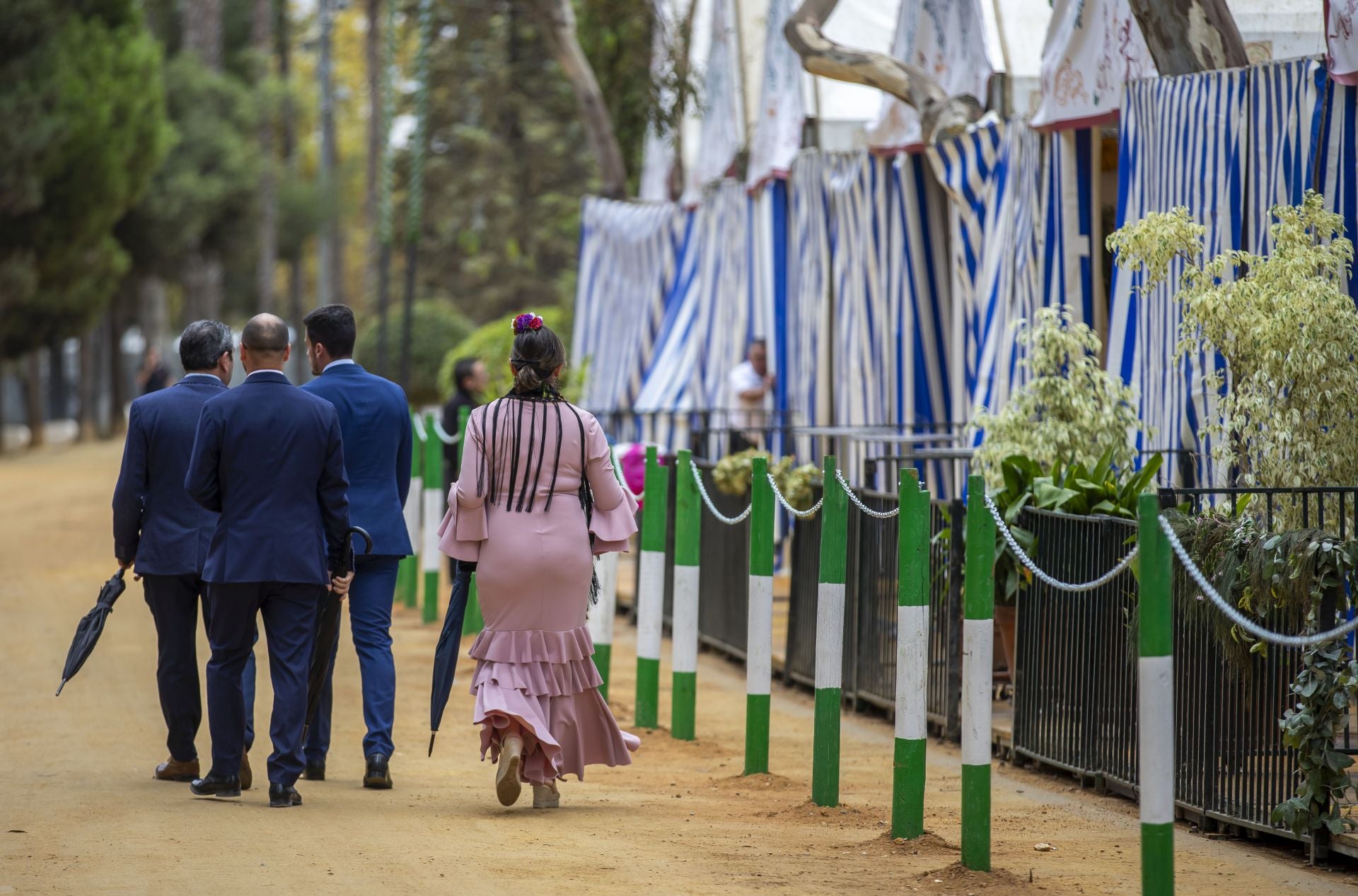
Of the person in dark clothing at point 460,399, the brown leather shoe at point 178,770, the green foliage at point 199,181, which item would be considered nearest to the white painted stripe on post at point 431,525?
the person in dark clothing at point 460,399

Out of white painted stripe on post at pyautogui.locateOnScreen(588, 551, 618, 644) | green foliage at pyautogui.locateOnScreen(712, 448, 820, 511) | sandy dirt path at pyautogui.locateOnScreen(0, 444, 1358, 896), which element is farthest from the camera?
green foliage at pyautogui.locateOnScreen(712, 448, 820, 511)

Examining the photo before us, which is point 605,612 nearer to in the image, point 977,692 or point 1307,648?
point 977,692

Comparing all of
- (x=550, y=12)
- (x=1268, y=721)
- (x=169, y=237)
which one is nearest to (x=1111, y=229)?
(x=1268, y=721)

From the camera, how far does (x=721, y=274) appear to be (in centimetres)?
1898

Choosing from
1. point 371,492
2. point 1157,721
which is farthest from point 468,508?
point 1157,721

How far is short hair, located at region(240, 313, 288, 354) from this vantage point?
6.88 metres

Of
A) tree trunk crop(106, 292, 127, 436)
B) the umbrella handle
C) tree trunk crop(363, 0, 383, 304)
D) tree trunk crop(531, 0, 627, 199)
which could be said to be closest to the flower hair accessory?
the umbrella handle

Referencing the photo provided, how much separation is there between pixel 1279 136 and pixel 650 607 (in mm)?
3802

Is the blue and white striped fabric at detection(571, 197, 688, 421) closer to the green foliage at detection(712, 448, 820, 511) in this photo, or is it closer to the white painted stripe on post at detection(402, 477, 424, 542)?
the white painted stripe on post at detection(402, 477, 424, 542)

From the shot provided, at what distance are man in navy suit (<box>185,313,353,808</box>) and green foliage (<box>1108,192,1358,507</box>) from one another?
368 centimetres

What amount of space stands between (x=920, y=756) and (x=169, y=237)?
3742 centimetres

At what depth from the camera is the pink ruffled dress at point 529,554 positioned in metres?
6.86

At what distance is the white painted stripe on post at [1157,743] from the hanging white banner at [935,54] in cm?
858

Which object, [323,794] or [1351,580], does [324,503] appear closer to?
[323,794]
